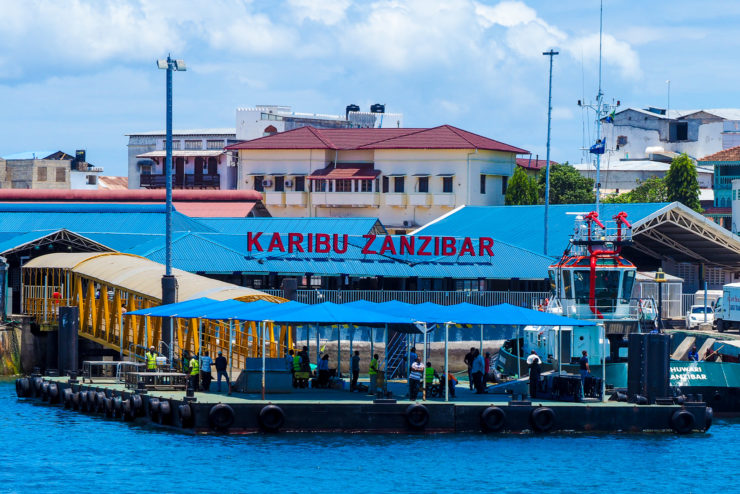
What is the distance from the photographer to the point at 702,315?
77.9m

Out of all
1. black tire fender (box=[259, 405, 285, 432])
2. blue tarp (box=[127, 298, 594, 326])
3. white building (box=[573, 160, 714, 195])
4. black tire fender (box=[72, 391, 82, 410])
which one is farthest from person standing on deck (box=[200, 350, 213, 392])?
white building (box=[573, 160, 714, 195])

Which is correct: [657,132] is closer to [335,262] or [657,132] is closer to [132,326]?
[335,262]

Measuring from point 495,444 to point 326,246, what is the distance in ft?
120

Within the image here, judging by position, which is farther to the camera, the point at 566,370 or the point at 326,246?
the point at 326,246

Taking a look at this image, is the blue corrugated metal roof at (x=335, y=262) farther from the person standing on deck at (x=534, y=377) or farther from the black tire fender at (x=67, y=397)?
the person standing on deck at (x=534, y=377)

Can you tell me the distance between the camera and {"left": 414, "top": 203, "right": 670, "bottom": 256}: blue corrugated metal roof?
83000 millimetres

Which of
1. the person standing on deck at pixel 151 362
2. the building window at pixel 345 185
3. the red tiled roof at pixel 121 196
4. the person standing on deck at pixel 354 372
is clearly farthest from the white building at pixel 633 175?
the person standing on deck at pixel 151 362

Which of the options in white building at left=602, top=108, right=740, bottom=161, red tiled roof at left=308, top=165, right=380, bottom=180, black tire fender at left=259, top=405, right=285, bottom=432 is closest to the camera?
black tire fender at left=259, top=405, right=285, bottom=432

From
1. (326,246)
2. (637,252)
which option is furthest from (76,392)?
(637,252)

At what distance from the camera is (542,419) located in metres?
42.9

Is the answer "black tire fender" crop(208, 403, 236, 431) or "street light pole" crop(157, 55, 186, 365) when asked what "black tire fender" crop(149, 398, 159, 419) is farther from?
"street light pole" crop(157, 55, 186, 365)

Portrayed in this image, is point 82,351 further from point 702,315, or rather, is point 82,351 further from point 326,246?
point 702,315

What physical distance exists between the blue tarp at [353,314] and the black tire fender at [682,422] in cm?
406

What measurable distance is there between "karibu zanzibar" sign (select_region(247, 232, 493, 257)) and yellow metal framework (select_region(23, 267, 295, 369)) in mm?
13015
